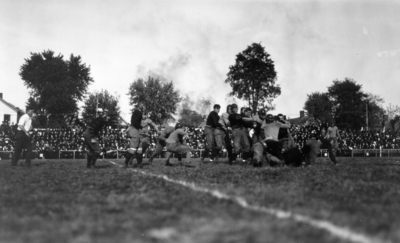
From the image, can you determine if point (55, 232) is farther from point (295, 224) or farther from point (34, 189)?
point (34, 189)

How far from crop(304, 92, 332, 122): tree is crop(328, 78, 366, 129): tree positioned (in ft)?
6.12

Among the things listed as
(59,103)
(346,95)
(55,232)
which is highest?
(346,95)

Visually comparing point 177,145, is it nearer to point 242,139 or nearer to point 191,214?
point 242,139

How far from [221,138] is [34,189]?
884 cm

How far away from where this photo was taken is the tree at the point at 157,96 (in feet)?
222

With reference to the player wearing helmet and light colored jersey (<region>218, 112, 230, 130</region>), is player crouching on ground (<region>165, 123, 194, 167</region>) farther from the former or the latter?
light colored jersey (<region>218, 112, 230, 130</region>)

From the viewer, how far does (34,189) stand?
7.09m

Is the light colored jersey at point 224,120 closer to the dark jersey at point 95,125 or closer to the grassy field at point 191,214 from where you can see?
the dark jersey at point 95,125

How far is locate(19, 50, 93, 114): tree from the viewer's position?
164ft

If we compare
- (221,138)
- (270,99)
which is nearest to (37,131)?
(221,138)

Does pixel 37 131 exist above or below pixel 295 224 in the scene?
above

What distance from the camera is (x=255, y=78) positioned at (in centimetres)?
5069

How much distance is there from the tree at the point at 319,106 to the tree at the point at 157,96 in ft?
88.5

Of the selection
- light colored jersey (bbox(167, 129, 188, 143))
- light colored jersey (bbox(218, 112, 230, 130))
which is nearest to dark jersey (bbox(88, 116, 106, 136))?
light colored jersey (bbox(167, 129, 188, 143))
